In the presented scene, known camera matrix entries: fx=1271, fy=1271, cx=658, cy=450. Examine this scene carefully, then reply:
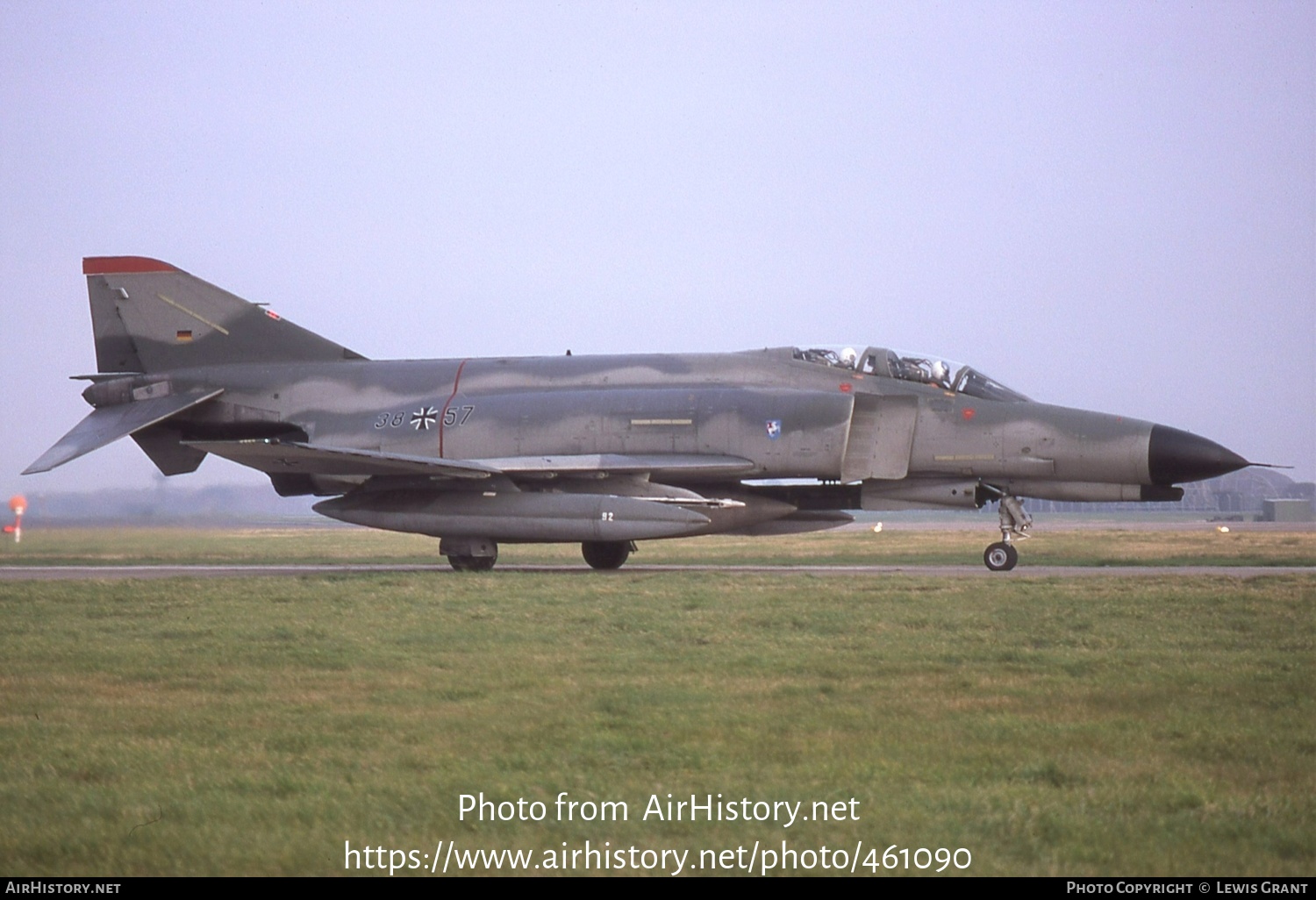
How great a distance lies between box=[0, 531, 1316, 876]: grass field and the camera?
13.0ft

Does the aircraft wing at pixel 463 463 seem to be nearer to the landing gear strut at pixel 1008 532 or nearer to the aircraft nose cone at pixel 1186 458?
the landing gear strut at pixel 1008 532

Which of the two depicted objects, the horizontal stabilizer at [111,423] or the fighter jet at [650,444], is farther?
the horizontal stabilizer at [111,423]

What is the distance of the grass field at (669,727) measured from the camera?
3.96m

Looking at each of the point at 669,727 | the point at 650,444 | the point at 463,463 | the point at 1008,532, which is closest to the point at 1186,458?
the point at 1008,532

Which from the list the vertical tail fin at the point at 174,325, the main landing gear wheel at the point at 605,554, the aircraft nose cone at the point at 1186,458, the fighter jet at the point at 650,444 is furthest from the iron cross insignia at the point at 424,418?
the aircraft nose cone at the point at 1186,458

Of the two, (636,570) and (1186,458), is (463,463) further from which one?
(1186,458)

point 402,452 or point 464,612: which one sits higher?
point 402,452

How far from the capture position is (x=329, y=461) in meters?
15.6

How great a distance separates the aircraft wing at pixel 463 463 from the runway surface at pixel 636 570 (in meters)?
1.24

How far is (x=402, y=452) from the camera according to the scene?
17031 millimetres
